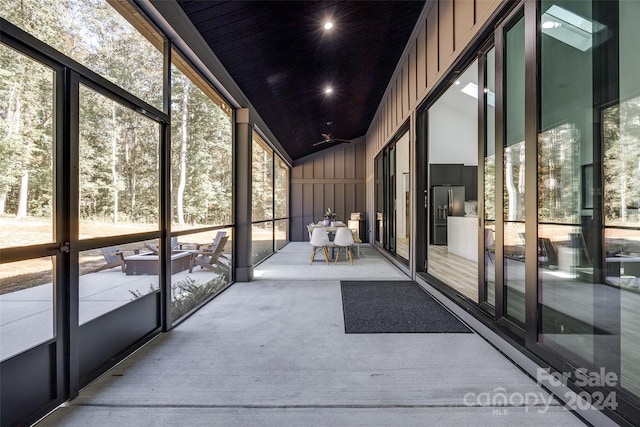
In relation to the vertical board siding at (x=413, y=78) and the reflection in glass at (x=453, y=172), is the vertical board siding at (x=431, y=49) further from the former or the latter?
the reflection in glass at (x=453, y=172)

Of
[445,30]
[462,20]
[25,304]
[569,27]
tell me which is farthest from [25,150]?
[445,30]

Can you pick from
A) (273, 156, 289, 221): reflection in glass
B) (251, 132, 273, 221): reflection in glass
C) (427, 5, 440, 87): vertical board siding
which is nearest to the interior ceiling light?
(427, 5, 440, 87): vertical board siding

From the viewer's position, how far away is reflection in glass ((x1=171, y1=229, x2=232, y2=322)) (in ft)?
10.4

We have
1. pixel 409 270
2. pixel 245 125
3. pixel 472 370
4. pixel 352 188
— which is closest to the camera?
pixel 472 370

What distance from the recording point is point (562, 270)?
204 centimetres

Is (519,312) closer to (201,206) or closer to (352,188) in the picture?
(201,206)

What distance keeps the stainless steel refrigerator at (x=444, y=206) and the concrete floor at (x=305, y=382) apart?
22.7 feet

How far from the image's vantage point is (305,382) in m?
1.88

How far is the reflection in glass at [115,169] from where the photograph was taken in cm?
189

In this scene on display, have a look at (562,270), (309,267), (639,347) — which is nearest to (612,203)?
(562,270)

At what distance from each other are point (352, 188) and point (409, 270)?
6051 mm

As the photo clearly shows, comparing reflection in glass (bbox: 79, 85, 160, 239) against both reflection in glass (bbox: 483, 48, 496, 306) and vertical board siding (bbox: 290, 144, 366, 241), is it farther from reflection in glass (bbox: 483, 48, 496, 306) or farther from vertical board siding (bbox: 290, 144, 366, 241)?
vertical board siding (bbox: 290, 144, 366, 241)

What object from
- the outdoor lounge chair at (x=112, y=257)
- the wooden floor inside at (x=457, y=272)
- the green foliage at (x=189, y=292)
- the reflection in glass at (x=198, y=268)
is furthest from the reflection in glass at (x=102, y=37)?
the wooden floor inside at (x=457, y=272)

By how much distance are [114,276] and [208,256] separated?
2.29 metres
